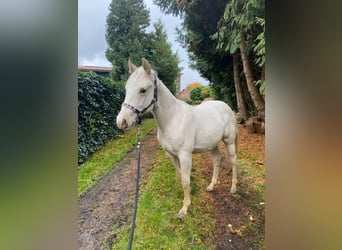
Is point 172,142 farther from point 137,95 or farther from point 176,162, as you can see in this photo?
point 137,95

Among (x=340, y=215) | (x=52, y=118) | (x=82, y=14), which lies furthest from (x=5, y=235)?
(x=340, y=215)

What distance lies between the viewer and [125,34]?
3.30 feet

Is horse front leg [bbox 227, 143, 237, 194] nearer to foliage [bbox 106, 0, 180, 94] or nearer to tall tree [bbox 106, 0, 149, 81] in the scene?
foliage [bbox 106, 0, 180, 94]

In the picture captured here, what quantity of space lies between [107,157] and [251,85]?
80 cm

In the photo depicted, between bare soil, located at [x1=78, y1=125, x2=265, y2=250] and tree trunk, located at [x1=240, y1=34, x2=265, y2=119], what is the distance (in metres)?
0.14

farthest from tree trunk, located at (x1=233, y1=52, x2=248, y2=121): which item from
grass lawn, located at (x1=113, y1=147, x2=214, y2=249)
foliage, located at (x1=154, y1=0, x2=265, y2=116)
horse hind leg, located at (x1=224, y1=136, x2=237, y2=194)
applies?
grass lawn, located at (x1=113, y1=147, x2=214, y2=249)

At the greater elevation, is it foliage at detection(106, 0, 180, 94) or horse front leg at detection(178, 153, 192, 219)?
foliage at detection(106, 0, 180, 94)

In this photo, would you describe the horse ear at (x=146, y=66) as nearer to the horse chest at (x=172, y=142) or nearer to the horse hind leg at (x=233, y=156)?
the horse chest at (x=172, y=142)

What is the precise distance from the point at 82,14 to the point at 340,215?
3.89 ft

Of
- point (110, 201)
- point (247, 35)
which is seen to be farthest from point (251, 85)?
point (110, 201)

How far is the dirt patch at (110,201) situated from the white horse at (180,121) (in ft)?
0.33

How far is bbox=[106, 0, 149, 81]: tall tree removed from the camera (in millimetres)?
963

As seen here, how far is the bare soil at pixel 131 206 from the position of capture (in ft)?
3.04

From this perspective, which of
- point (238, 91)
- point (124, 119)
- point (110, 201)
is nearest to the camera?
point (124, 119)
